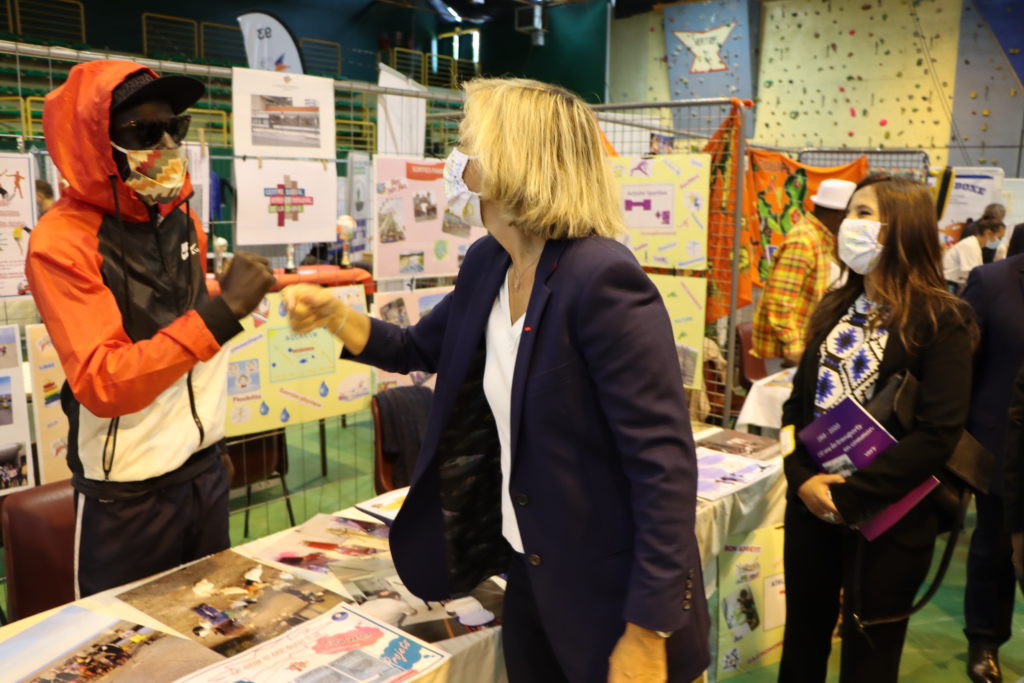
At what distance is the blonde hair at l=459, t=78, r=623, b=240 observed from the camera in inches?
47.9

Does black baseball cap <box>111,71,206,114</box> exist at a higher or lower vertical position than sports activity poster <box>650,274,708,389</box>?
higher

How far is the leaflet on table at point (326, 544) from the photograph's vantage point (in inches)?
75.6

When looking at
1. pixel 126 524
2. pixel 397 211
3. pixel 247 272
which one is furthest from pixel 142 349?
pixel 397 211

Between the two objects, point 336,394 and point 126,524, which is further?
point 336,394

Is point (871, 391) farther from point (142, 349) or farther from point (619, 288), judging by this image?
point (142, 349)

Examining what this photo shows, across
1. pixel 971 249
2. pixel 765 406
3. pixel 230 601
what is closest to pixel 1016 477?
pixel 765 406

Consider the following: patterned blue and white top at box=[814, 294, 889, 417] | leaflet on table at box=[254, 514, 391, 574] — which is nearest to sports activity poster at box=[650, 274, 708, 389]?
patterned blue and white top at box=[814, 294, 889, 417]

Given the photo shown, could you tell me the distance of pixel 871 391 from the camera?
206 cm

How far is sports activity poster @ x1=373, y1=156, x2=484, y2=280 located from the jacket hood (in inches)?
65.4

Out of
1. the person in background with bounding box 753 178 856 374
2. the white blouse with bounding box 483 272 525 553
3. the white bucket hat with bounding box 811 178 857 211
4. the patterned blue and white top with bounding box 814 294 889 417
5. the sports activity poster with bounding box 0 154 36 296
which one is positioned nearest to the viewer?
the white blouse with bounding box 483 272 525 553

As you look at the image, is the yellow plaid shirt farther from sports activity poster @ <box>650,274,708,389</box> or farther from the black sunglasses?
the black sunglasses

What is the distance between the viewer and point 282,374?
3160 millimetres

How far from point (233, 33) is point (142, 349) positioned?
43.8 feet

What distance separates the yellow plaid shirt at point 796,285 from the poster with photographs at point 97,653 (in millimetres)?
3100
